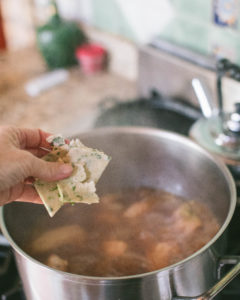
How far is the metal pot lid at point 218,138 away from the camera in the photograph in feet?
3.58

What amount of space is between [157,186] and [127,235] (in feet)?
0.70

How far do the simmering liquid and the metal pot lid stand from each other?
152mm

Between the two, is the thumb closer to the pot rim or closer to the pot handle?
the pot rim

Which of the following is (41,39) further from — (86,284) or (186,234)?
(86,284)

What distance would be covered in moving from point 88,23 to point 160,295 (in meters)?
1.39

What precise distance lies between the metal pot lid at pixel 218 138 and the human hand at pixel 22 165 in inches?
16.2

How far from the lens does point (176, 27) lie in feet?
5.01

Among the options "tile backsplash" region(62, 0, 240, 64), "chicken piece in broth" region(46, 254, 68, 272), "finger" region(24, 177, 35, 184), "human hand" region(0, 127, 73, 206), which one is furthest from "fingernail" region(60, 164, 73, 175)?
"tile backsplash" region(62, 0, 240, 64)

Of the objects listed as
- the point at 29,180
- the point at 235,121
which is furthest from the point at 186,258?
the point at 235,121

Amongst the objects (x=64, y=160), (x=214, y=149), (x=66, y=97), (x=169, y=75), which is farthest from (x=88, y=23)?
(x=64, y=160)

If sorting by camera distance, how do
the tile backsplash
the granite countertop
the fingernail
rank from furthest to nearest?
the granite countertop < the tile backsplash < the fingernail

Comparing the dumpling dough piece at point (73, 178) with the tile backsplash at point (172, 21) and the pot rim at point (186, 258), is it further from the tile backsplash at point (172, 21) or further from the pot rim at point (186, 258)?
the tile backsplash at point (172, 21)

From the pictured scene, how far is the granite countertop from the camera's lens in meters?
1.52

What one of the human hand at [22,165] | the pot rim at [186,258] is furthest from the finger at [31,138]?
the pot rim at [186,258]
